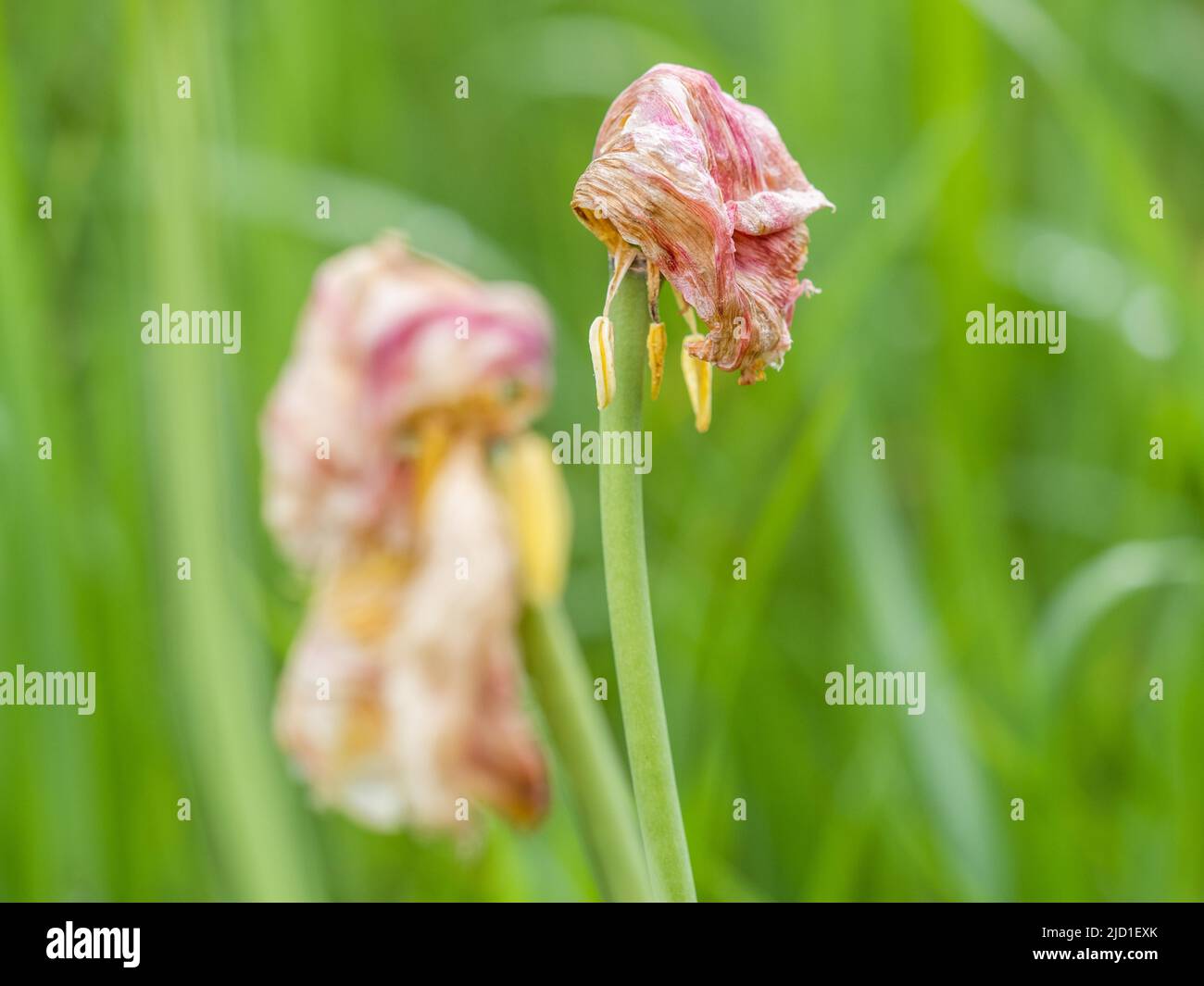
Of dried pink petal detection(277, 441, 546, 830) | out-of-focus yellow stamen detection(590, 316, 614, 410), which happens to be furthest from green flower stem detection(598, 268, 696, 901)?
dried pink petal detection(277, 441, 546, 830)

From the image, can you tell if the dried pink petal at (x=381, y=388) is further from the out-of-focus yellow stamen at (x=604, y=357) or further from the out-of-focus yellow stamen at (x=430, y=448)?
the out-of-focus yellow stamen at (x=604, y=357)

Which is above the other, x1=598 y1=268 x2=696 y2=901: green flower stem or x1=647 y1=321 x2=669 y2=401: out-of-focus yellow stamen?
x1=647 y1=321 x2=669 y2=401: out-of-focus yellow stamen

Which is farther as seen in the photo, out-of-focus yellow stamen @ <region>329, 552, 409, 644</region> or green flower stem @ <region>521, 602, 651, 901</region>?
out-of-focus yellow stamen @ <region>329, 552, 409, 644</region>

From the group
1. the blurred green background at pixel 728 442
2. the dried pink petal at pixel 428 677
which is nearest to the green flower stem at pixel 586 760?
the dried pink petal at pixel 428 677

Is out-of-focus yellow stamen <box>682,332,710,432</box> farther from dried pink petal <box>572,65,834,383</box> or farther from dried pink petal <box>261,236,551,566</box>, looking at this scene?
dried pink petal <box>261,236,551,566</box>

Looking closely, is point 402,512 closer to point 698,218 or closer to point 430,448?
point 430,448

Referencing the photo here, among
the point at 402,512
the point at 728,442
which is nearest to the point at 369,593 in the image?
the point at 402,512
